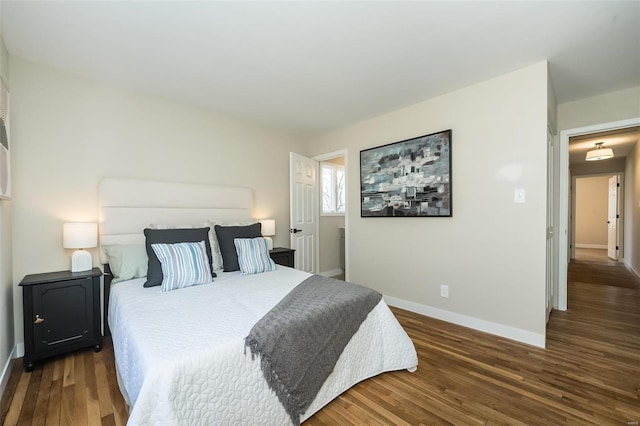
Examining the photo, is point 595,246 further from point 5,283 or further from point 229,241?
point 5,283

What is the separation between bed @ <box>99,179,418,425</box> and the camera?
3.67 ft

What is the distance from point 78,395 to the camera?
1.74 meters

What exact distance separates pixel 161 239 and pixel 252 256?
0.80m

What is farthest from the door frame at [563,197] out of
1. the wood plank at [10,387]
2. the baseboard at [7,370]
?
the baseboard at [7,370]

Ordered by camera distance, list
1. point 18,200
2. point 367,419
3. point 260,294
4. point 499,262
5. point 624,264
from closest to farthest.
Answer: point 367,419 < point 260,294 < point 18,200 < point 499,262 < point 624,264

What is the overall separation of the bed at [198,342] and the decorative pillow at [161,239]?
14 centimetres

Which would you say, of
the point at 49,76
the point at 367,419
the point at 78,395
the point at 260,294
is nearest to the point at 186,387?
the point at 260,294

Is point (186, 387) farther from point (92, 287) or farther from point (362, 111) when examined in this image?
point (362, 111)

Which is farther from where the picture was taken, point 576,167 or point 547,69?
point 576,167

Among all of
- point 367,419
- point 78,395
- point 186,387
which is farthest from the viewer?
point 78,395

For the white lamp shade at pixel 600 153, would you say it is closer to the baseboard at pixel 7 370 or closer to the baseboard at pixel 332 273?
the baseboard at pixel 332 273

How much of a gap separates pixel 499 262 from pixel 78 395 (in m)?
3.38

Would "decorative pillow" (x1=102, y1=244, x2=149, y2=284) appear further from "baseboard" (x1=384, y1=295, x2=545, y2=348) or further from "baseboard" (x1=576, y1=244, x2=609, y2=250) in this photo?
"baseboard" (x1=576, y1=244, x2=609, y2=250)

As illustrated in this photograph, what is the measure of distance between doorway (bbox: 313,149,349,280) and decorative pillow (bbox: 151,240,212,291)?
2.32m
